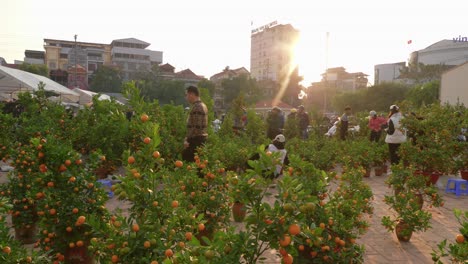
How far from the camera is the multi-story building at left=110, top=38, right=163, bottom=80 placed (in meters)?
69.7

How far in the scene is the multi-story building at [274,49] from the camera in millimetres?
92562

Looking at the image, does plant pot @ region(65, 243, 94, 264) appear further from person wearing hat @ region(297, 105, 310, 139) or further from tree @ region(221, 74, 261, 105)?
tree @ region(221, 74, 261, 105)

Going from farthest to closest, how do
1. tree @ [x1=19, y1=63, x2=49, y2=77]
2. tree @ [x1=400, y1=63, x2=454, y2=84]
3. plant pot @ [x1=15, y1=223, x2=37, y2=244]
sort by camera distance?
tree @ [x1=400, y1=63, x2=454, y2=84] → tree @ [x1=19, y1=63, x2=49, y2=77] → plant pot @ [x1=15, y1=223, x2=37, y2=244]

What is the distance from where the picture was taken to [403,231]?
4.83 metres

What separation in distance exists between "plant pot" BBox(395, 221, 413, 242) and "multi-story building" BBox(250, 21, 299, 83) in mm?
86874

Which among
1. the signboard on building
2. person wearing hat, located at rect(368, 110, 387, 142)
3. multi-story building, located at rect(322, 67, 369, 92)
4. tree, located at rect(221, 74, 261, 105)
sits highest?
the signboard on building

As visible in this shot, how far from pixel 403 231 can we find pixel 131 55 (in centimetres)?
7147

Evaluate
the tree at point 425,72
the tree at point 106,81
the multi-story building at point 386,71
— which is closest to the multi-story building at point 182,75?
the tree at point 106,81

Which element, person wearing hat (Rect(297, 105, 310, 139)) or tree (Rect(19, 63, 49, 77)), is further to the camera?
tree (Rect(19, 63, 49, 77))

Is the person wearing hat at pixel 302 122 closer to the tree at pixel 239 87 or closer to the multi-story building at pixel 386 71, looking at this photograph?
the tree at pixel 239 87

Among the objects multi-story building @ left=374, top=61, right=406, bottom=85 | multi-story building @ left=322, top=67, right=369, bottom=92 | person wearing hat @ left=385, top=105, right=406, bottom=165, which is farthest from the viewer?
multi-story building @ left=322, top=67, right=369, bottom=92

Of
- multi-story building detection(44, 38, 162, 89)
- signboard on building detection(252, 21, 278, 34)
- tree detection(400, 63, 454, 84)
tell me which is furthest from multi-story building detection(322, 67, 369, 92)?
multi-story building detection(44, 38, 162, 89)

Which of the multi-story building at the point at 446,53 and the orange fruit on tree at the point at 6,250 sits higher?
the multi-story building at the point at 446,53

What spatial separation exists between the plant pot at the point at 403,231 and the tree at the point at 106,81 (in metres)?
49.2
